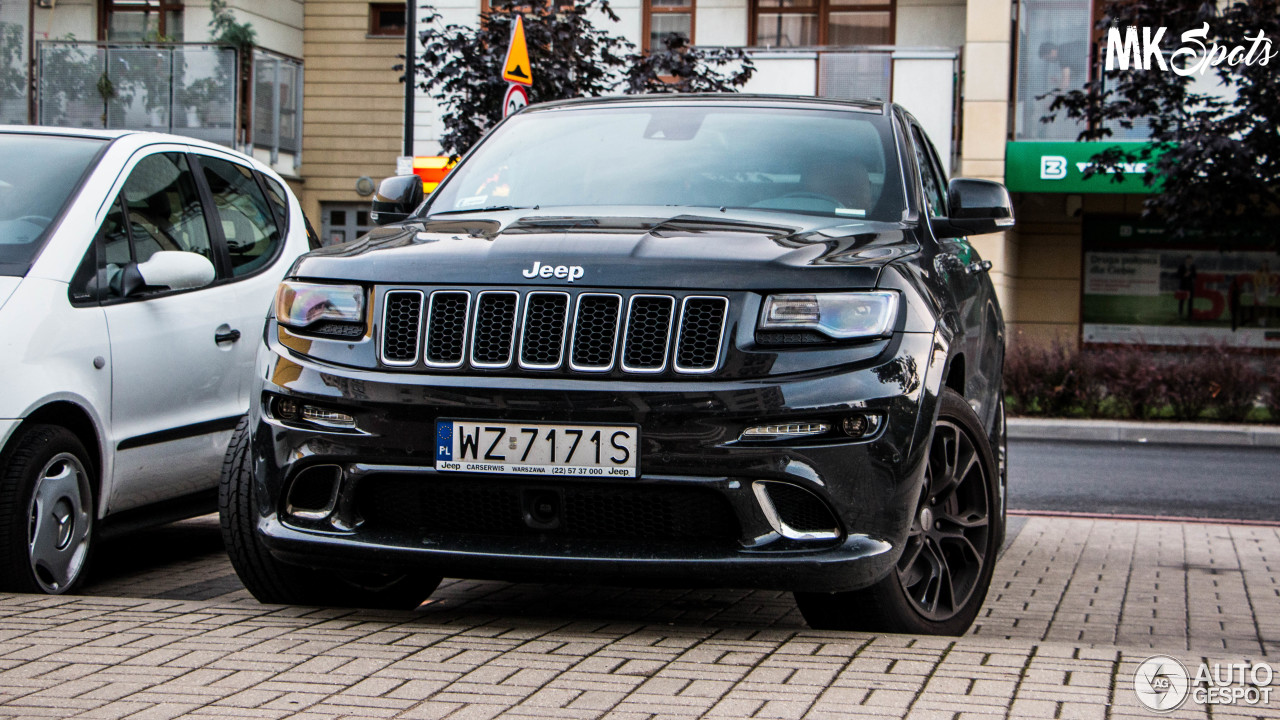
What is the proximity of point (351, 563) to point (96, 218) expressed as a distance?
2.10 m

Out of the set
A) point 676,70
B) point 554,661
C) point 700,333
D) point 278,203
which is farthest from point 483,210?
point 676,70

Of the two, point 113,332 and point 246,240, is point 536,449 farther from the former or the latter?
point 246,240

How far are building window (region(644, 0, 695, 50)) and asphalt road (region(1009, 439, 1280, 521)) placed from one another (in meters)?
12.2

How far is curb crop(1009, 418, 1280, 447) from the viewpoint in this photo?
15422 millimetres

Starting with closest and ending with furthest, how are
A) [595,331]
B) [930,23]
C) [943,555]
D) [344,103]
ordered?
[595,331], [943,555], [930,23], [344,103]

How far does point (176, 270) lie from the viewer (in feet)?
18.5

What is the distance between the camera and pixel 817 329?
12.9 ft

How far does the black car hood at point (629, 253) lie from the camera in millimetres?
4004

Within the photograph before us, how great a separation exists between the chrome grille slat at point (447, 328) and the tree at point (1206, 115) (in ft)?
44.5

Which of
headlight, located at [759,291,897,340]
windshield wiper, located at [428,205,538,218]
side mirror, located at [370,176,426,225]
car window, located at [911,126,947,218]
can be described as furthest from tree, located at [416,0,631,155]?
headlight, located at [759,291,897,340]

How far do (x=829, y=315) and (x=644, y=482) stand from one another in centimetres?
65

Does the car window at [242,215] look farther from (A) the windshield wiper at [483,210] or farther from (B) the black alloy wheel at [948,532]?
(B) the black alloy wheel at [948,532]

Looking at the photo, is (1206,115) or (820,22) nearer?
(1206,115)

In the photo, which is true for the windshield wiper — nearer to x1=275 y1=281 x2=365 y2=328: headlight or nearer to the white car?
x1=275 y1=281 x2=365 y2=328: headlight
